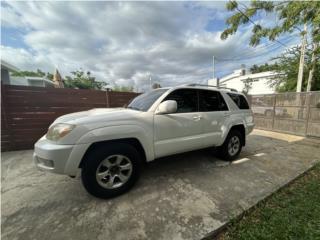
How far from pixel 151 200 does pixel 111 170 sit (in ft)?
2.49

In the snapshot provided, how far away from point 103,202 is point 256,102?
360 inches

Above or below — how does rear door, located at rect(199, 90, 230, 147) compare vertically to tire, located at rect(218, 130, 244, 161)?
above

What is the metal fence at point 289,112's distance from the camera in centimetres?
641

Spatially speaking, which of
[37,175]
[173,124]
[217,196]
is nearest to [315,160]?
[217,196]

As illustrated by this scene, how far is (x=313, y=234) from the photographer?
1.77 meters

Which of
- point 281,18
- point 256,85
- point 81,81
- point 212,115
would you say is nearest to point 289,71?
point 281,18

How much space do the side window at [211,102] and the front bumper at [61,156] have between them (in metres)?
2.36

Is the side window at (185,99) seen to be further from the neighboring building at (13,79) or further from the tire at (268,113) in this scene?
the tire at (268,113)

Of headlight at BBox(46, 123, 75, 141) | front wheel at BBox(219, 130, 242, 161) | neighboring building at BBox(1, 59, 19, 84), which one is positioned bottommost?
front wheel at BBox(219, 130, 242, 161)

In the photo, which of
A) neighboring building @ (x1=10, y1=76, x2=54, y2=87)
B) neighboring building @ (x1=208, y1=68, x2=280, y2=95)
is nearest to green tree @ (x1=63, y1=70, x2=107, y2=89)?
neighboring building @ (x1=10, y1=76, x2=54, y2=87)

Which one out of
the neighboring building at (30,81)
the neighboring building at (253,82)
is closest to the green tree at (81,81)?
the neighboring building at (30,81)

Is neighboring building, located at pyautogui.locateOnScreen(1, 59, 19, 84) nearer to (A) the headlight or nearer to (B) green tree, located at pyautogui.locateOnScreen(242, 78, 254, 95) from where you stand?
(A) the headlight

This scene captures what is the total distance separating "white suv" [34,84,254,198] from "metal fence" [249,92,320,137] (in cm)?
542

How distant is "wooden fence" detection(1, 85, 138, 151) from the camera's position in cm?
475
